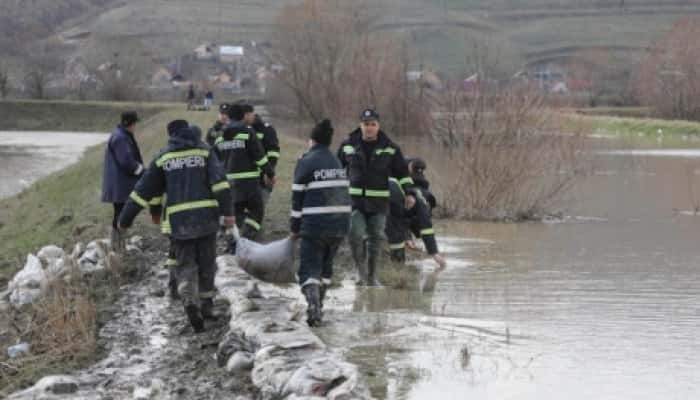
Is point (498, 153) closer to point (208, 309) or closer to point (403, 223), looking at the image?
point (403, 223)

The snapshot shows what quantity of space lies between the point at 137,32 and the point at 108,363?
154 meters

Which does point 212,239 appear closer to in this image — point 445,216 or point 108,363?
point 108,363

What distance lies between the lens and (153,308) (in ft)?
35.8

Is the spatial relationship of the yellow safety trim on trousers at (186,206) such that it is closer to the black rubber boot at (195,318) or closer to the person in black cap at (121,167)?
the black rubber boot at (195,318)

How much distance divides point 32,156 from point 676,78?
146ft

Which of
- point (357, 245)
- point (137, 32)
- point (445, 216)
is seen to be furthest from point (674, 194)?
point (137, 32)

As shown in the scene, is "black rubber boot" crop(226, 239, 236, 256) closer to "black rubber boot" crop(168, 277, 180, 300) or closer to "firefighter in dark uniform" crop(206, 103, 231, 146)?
"firefighter in dark uniform" crop(206, 103, 231, 146)

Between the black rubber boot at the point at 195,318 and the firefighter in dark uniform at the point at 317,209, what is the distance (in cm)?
91

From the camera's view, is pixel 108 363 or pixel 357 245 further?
pixel 357 245

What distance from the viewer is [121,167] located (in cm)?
1295

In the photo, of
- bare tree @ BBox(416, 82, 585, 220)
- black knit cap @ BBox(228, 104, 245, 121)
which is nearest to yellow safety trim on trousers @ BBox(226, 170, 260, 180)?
black knit cap @ BBox(228, 104, 245, 121)

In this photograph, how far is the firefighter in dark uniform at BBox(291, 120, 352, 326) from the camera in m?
9.79

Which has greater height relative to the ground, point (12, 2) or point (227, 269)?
point (12, 2)

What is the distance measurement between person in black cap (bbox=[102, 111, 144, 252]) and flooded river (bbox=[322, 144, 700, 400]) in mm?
2795
